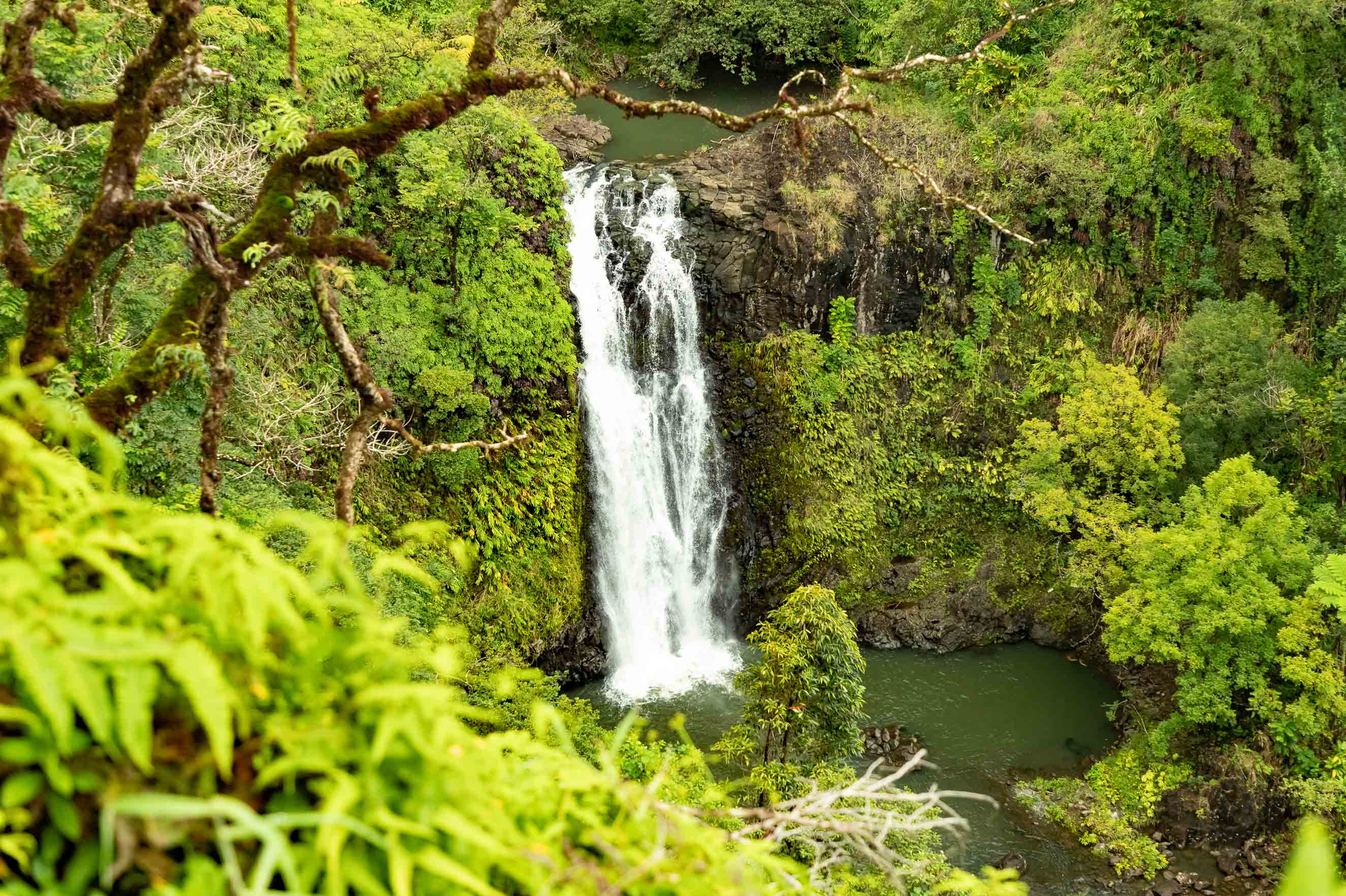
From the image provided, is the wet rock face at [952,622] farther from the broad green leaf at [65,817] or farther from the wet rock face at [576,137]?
the broad green leaf at [65,817]

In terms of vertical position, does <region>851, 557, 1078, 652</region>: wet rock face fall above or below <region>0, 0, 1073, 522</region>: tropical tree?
below

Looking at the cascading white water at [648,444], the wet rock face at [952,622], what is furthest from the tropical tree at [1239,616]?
the cascading white water at [648,444]

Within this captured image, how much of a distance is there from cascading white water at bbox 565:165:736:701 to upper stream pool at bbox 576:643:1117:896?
1.44m

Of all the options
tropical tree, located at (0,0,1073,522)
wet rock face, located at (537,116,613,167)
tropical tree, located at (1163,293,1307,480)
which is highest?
wet rock face, located at (537,116,613,167)

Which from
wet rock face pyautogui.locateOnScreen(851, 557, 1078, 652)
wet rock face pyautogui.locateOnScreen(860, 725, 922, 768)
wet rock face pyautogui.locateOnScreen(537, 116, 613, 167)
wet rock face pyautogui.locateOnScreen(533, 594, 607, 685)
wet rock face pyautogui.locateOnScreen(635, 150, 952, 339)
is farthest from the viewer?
wet rock face pyautogui.locateOnScreen(537, 116, 613, 167)

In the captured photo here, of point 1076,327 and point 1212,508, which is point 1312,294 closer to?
point 1076,327

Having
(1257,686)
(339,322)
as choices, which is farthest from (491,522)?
(1257,686)

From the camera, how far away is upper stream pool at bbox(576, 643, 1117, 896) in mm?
12062

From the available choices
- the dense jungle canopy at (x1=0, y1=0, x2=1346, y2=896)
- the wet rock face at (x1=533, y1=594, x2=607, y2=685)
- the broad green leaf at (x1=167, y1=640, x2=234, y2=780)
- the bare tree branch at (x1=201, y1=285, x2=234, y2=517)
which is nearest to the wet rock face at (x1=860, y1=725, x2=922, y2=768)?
the dense jungle canopy at (x1=0, y1=0, x2=1346, y2=896)

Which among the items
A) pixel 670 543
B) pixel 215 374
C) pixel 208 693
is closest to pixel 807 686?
pixel 670 543

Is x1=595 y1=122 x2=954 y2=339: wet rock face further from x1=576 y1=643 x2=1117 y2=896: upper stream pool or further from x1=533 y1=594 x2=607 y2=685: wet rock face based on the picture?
x1=576 y1=643 x2=1117 y2=896: upper stream pool

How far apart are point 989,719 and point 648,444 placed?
7582 millimetres

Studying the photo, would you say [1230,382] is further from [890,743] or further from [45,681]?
[45,681]

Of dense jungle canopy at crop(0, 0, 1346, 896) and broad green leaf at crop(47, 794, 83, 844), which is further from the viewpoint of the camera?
dense jungle canopy at crop(0, 0, 1346, 896)
